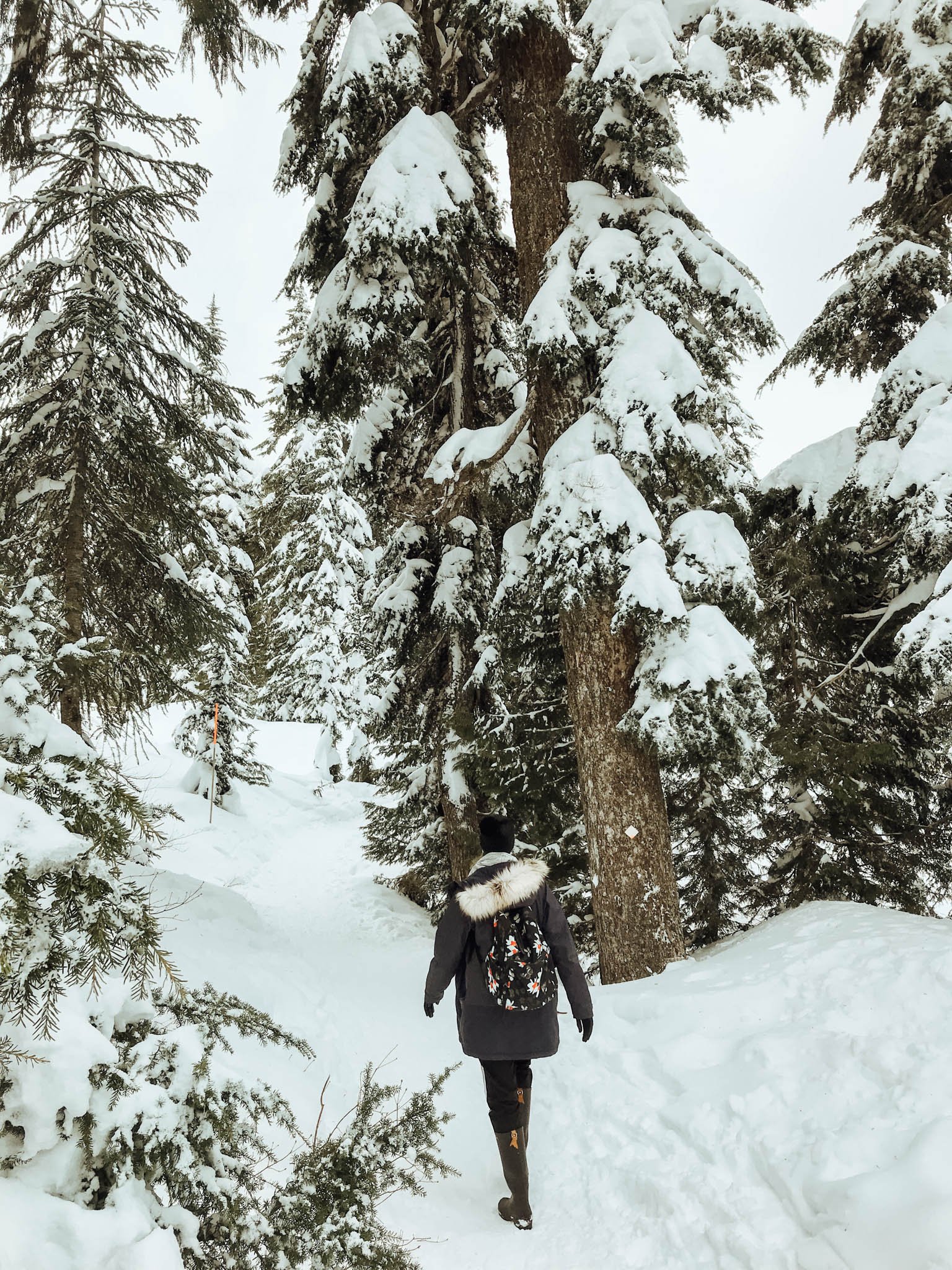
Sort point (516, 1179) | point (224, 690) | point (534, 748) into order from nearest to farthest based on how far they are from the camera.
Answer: point (516, 1179) < point (534, 748) < point (224, 690)

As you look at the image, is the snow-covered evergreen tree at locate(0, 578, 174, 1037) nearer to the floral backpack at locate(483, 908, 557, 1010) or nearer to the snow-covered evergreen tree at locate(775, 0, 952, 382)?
the floral backpack at locate(483, 908, 557, 1010)

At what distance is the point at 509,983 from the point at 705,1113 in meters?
1.12

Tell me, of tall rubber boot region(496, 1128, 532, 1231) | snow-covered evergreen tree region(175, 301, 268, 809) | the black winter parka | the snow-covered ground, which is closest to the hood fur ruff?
the black winter parka

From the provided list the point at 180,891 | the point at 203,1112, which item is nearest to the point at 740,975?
the point at 203,1112

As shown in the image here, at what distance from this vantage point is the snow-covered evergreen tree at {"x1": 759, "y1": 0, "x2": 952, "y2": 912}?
5324mm

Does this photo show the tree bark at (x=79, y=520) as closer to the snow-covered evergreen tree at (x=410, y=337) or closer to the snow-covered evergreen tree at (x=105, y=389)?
the snow-covered evergreen tree at (x=105, y=389)

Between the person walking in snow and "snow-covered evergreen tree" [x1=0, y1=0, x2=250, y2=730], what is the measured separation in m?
3.74

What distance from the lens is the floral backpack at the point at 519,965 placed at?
3861 millimetres

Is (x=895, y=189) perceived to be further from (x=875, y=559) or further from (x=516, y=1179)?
(x=516, y=1179)

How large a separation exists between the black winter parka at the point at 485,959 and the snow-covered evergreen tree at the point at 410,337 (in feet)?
13.2

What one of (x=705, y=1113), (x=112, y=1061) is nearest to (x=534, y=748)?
(x=705, y=1113)

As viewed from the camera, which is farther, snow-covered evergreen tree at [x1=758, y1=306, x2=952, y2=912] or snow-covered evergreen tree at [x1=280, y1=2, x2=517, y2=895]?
snow-covered evergreen tree at [x1=280, y1=2, x2=517, y2=895]

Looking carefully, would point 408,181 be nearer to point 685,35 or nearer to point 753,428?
point 685,35

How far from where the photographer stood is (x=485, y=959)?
3939mm
